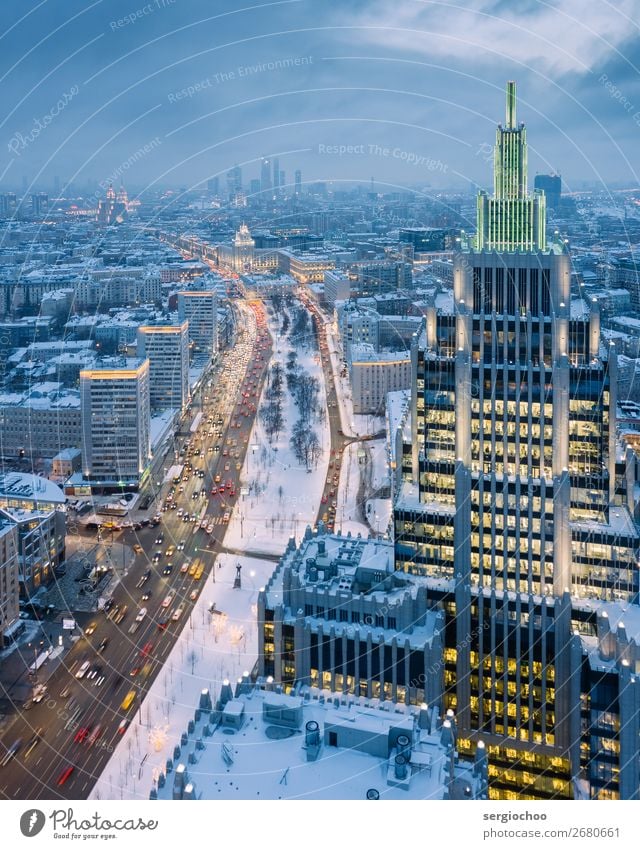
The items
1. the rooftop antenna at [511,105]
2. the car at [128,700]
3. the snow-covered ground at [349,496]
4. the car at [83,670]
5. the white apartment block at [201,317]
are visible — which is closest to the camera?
the rooftop antenna at [511,105]

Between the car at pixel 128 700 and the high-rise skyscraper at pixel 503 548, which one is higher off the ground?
the high-rise skyscraper at pixel 503 548

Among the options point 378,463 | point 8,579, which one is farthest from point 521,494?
point 378,463

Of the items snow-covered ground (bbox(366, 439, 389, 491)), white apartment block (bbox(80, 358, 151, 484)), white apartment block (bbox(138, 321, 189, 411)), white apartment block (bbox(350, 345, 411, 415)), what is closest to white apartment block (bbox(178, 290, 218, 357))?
white apartment block (bbox(138, 321, 189, 411))

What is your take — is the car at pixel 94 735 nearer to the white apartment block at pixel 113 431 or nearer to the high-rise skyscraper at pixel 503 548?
the high-rise skyscraper at pixel 503 548

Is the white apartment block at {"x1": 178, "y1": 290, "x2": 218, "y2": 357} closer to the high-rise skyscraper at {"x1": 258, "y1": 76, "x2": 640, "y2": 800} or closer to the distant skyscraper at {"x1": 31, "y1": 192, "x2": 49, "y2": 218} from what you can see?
the high-rise skyscraper at {"x1": 258, "y1": 76, "x2": 640, "y2": 800}

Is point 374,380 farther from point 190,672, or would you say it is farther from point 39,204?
point 39,204

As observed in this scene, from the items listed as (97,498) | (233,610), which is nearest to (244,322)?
(97,498)

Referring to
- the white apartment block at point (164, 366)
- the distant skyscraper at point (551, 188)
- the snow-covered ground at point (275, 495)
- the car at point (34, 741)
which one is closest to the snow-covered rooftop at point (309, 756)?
the car at point (34, 741)
